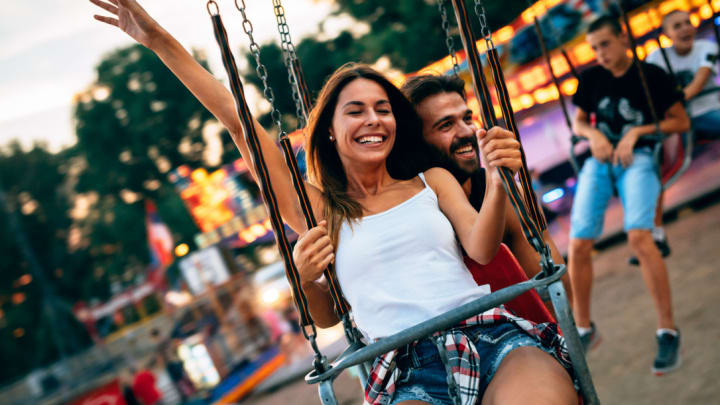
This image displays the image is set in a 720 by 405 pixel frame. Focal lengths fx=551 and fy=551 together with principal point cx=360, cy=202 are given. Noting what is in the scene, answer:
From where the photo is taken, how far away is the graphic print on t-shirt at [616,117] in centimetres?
294

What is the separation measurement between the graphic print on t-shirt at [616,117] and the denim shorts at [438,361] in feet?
6.17

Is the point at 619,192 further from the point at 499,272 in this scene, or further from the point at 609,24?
the point at 499,272

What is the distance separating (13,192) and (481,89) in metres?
27.0

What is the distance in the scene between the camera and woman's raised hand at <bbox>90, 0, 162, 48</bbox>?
1722mm

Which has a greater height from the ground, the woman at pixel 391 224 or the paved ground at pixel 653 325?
the woman at pixel 391 224

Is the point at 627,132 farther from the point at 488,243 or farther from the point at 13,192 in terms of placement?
the point at 13,192

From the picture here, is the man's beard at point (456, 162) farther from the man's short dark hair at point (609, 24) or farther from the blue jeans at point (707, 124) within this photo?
the blue jeans at point (707, 124)

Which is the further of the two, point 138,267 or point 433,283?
point 138,267

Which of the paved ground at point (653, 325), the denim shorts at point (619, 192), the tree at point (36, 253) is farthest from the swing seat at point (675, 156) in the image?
the tree at point (36, 253)

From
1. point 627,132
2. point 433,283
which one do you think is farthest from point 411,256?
point 627,132

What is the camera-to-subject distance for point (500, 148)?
1407mm

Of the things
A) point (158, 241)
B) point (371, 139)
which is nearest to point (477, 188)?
point (371, 139)

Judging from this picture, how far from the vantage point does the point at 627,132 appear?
116 inches

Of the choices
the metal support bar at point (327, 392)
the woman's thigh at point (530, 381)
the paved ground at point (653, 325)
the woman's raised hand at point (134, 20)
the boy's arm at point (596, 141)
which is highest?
the woman's raised hand at point (134, 20)
